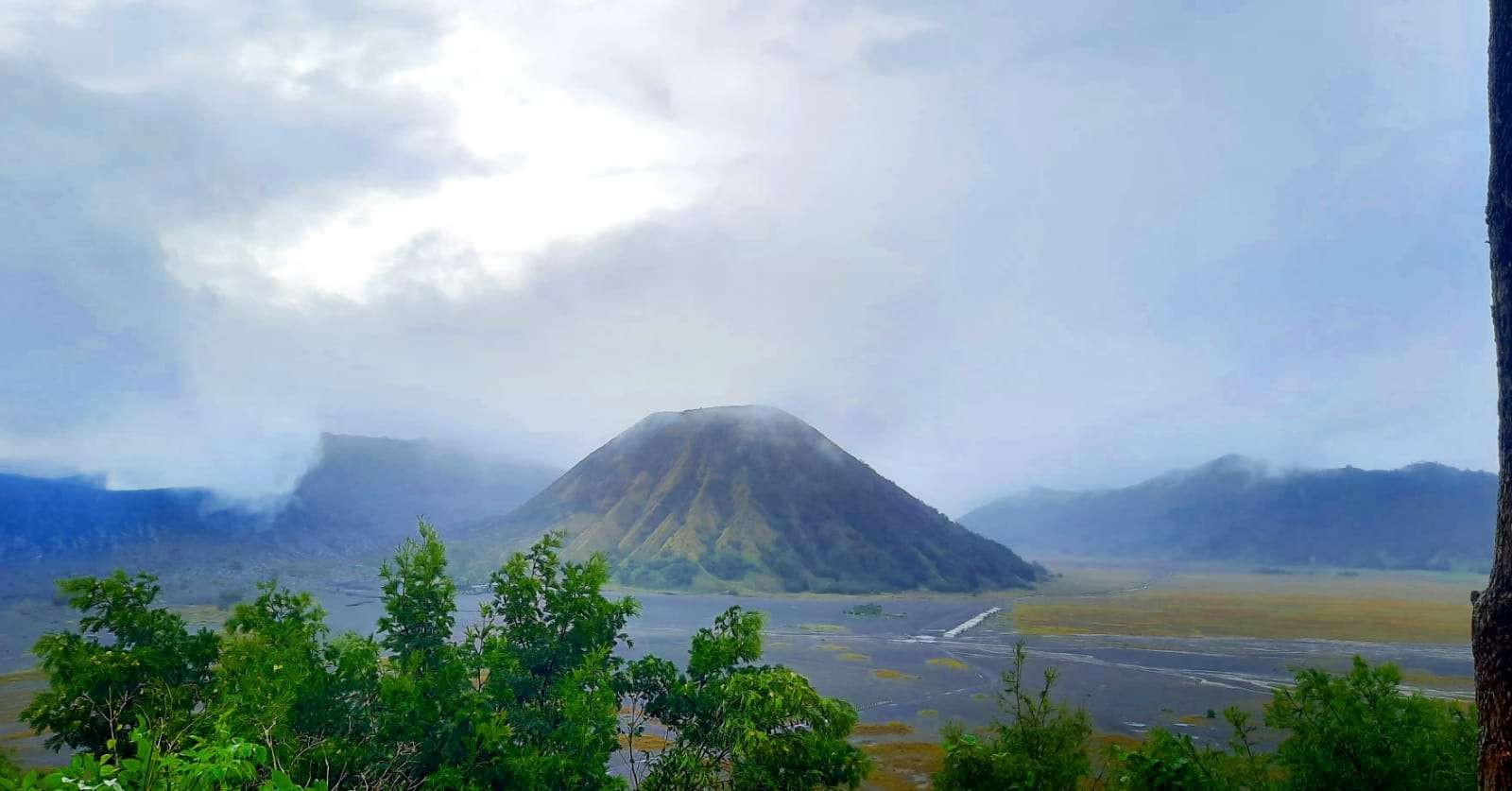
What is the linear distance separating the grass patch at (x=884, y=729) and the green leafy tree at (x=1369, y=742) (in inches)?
1233

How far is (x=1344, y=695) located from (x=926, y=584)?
520 ft

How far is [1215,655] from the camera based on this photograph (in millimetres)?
76000

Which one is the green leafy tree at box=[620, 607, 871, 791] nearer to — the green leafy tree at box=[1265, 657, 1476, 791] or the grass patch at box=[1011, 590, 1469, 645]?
the green leafy tree at box=[1265, 657, 1476, 791]

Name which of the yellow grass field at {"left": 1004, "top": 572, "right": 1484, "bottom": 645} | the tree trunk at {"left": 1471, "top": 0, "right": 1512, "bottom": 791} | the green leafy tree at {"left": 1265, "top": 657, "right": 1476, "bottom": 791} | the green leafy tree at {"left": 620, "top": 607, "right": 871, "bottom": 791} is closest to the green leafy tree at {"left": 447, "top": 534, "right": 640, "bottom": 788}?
the green leafy tree at {"left": 620, "top": 607, "right": 871, "bottom": 791}

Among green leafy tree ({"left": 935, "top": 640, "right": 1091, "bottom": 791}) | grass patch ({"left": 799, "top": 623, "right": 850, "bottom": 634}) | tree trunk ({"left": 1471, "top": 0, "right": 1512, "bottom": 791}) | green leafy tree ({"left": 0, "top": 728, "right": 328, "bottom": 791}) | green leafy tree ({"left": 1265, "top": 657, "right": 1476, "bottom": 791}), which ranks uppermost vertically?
tree trunk ({"left": 1471, "top": 0, "right": 1512, "bottom": 791})

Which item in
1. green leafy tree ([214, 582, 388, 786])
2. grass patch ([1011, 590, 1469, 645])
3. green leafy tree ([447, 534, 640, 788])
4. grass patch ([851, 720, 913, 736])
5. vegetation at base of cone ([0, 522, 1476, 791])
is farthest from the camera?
grass patch ([1011, 590, 1469, 645])

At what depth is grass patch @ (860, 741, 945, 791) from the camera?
34.0m

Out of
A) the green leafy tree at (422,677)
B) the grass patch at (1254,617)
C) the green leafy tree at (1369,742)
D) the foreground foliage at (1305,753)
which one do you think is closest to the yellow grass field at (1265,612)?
the grass patch at (1254,617)

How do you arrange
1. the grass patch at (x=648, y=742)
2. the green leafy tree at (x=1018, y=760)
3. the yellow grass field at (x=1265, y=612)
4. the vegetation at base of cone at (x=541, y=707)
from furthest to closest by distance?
the yellow grass field at (x=1265, y=612), the grass patch at (x=648, y=742), the green leafy tree at (x=1018, y=760), the vegetation at base of cone at (x=541, y=707)

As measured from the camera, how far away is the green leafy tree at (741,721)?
12375mm

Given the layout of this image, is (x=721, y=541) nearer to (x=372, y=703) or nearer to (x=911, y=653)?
(x=911, y=653)

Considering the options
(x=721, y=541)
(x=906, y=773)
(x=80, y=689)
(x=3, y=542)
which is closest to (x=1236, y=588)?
(x=721, y=541)

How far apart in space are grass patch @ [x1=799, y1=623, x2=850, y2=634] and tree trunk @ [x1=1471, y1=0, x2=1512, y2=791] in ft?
311

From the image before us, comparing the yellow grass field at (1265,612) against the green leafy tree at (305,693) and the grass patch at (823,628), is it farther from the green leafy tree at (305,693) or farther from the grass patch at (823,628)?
the green leafy tree at (305,693)
